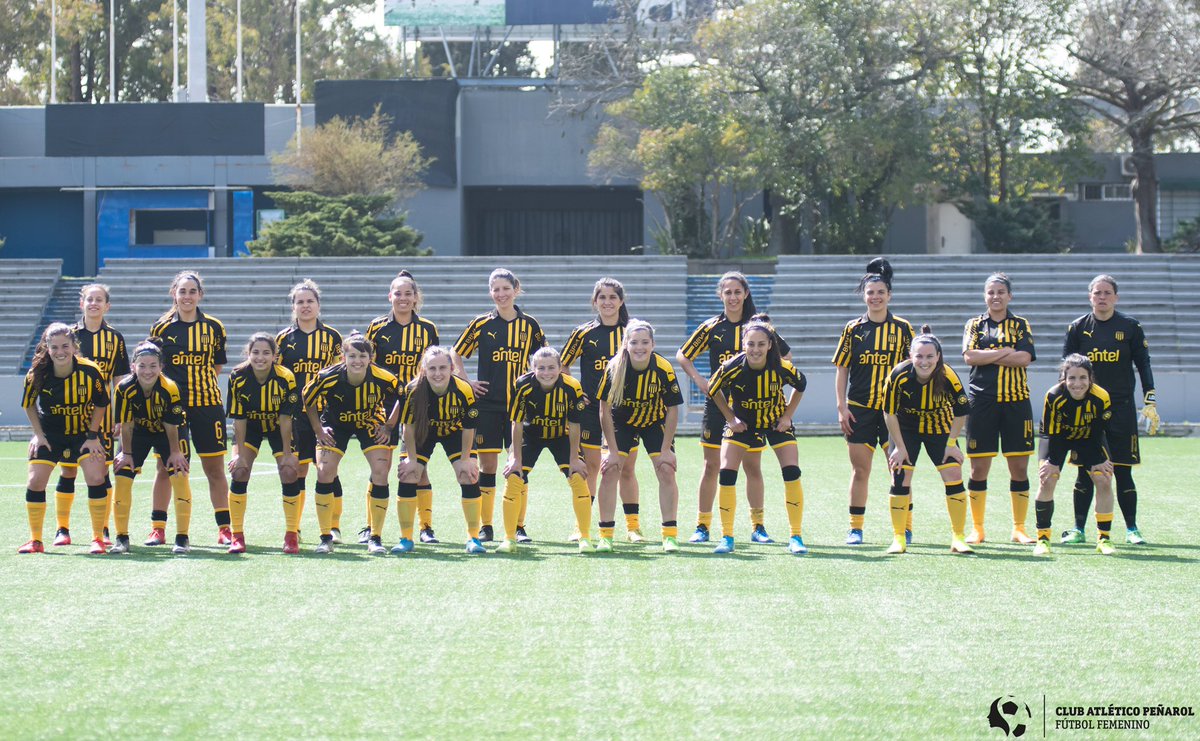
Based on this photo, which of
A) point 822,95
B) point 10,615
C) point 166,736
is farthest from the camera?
point 822,95

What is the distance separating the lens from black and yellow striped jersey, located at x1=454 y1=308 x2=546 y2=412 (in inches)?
409

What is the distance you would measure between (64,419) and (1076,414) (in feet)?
22.7

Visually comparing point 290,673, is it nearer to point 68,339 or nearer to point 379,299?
point 68,339

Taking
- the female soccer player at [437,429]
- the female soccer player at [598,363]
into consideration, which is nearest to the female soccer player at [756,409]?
the female soccer player at [598,363]

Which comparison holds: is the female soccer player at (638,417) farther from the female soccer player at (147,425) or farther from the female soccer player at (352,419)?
the female soccer player at (147,425)

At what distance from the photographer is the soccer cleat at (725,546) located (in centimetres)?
916


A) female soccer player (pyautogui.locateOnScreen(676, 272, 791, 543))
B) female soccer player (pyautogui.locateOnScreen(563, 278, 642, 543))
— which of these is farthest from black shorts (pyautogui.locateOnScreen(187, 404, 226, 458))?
female soccer player (pyautogui.locateOnScreen(676, 272, 791, 543))

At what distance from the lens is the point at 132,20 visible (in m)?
52.8

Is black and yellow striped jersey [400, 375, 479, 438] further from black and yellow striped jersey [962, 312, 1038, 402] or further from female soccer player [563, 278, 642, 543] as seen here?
black and yellow striped jersey [962, 312, 1038, 402]

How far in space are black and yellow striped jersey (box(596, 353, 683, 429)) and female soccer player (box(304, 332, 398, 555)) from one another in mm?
1530

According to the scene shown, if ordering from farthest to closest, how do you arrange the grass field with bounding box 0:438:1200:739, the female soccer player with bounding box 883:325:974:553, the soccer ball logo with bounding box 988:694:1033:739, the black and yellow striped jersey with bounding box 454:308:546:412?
the black and yellow striped jersey with bounding box 454:308:546:412, the female soccer player with bounding box 883:325:974:553, the grass field with bounding box 0:438:1200:739, the soccer ball logo with bounding box 988:694:1033:739

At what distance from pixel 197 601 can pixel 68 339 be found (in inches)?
120

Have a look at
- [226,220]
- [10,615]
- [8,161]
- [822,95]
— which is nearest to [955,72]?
[822,95]

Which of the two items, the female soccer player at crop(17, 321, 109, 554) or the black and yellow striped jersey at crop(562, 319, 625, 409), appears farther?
the black and yellow striped jersey at crop(562, 319, 625, 409)
